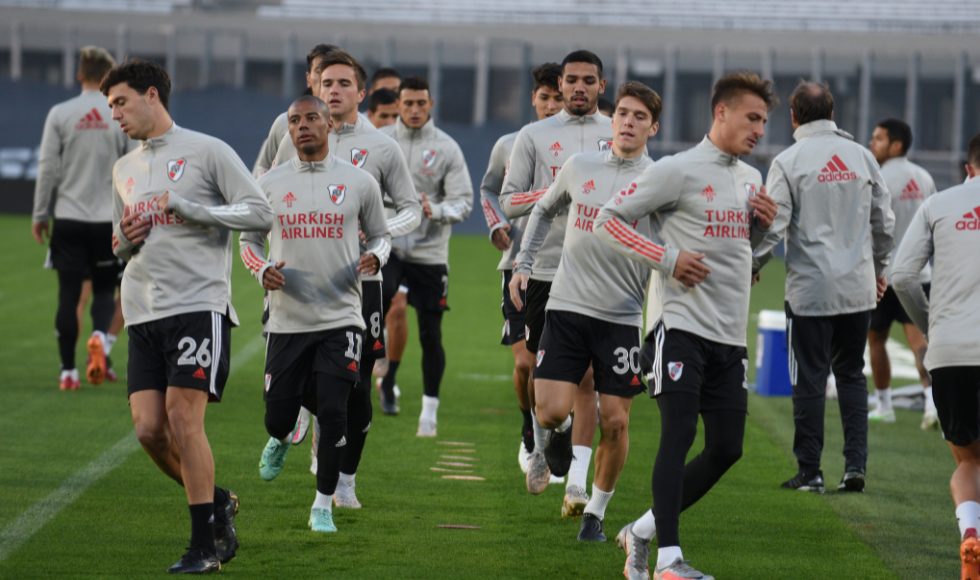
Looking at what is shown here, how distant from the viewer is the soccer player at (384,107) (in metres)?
8.82

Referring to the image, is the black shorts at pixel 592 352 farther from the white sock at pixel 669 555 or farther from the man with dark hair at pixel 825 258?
the man with dark hair at pixel 825 258

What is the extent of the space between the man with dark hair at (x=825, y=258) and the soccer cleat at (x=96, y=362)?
4.88 m

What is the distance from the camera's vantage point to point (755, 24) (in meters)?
35.3

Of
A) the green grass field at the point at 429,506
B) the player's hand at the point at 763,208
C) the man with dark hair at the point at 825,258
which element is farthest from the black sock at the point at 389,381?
the player's hand at the point at 763,208

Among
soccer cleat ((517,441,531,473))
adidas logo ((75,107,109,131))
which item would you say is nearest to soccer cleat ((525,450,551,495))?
soccer cleat ((517,441,531,473))

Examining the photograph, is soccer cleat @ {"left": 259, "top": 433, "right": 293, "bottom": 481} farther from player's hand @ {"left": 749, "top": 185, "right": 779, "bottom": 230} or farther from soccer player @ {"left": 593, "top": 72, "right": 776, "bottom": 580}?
player's hand @ {"left": 749, "top": 185, "right": 779, "bottom": 230}

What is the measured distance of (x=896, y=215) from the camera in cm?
898

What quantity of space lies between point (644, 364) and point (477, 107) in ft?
92.6

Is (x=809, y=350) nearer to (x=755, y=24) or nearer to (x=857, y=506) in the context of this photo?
(x=857, y=506)

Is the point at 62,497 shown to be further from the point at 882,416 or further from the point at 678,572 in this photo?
the point at 882,416

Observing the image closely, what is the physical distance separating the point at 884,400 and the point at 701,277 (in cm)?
517

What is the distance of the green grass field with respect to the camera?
4.89 m

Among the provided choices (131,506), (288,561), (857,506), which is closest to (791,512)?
(857,506)

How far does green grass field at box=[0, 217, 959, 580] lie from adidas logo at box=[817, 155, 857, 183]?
1.74 meters
